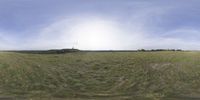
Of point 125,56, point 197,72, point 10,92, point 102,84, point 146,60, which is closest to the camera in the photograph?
point 10,92

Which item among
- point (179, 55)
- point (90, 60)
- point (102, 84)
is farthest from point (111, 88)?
point (179, 55)

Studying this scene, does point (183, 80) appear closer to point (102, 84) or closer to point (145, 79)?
point (145, 79)

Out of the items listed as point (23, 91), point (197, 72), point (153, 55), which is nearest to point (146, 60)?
point (153, 55)

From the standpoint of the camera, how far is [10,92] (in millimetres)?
58156

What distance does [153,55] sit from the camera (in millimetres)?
89250

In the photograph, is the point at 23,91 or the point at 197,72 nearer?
the point at 23,91

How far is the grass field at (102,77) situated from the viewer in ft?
191

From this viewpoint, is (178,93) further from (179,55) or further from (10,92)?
(179,55)

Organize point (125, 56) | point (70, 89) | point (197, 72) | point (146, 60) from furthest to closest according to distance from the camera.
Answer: point (125, 56)
point (146, 60)
point (197, 72)
point (70, 89)

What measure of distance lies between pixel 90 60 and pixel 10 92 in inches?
1160

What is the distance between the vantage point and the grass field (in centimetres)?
5834

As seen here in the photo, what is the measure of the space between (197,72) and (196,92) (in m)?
11.8

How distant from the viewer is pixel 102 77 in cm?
7138

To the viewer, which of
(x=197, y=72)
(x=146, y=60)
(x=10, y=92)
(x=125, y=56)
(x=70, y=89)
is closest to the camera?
(x=10, y=92)
